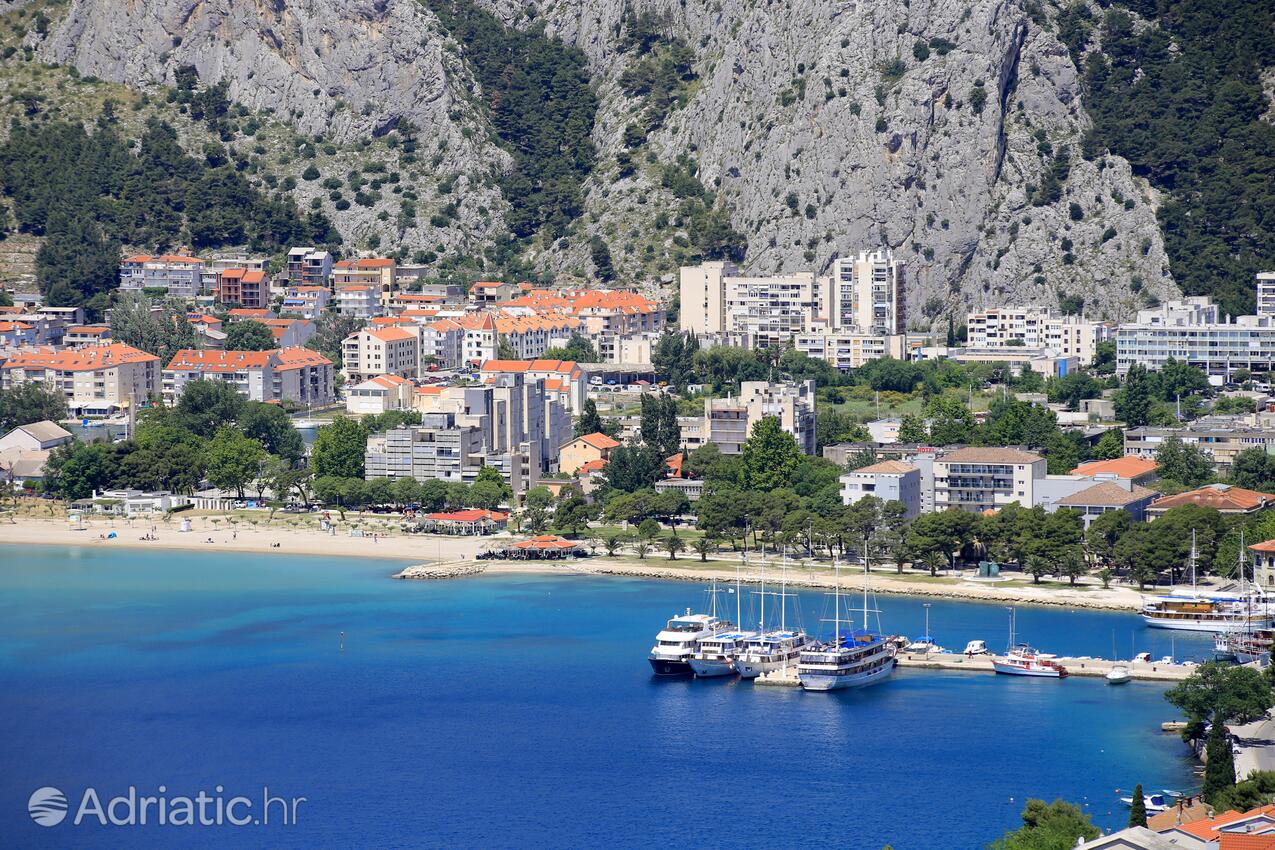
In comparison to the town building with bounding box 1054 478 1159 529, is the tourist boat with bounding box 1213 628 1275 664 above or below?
below

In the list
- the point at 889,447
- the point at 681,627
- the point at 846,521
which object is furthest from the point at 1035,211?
the point at 681,627

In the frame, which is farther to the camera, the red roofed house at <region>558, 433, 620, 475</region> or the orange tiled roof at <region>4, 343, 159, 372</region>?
the orange tiled roof at <region>4, 343, 159, 372</region>

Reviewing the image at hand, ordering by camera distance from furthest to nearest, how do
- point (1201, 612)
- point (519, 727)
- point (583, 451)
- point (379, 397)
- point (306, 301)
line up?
point (306, 301)
point (379, 397)
point (583, 451)
point (1201, 612)
point (519, 727)

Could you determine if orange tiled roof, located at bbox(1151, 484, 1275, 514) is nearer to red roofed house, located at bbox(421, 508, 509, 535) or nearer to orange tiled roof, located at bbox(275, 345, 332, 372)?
red roofed house, located at bbox(421, 508, 509, 535)

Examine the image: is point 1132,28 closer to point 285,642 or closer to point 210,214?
point 210,214

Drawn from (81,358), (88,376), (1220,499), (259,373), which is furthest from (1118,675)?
(81,358)

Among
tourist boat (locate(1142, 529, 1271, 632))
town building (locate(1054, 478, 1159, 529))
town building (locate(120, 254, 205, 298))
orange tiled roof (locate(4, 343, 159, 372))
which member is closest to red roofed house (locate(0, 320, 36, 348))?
orange tiled roof (locate(4, 343, 159, 372))

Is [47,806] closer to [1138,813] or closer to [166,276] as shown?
[1138,813]
